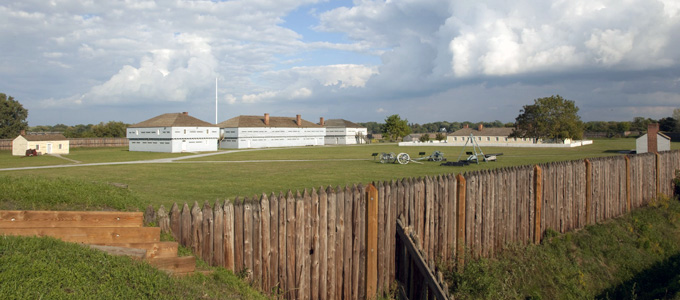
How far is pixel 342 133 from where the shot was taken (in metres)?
112

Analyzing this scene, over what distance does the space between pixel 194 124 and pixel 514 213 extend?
62.7 metres

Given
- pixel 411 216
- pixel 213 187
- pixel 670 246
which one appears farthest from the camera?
pixel 213 187

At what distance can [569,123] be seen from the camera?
73812mm

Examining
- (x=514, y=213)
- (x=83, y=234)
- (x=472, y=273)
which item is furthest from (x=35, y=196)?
(x=514, y=213)

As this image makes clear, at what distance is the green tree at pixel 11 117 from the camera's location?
287ft

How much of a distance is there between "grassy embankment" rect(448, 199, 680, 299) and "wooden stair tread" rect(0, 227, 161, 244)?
4478 mm

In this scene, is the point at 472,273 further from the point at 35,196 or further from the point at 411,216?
the point at 35,196

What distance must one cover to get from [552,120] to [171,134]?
59.3 meters

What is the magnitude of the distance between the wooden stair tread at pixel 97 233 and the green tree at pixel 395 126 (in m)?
111

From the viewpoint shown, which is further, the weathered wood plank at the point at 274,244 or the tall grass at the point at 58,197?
the tall grass at the point at 58,197

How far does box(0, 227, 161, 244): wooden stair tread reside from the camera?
502cm

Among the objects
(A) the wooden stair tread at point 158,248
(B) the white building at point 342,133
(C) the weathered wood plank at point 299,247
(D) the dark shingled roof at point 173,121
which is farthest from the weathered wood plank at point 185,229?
(B) the white building at point 342,133

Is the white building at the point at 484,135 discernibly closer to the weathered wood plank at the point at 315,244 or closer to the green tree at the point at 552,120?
Answer: the green tree at the point at 552,120

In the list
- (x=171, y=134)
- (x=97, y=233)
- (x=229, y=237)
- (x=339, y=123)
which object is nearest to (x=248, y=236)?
(x=229, y=237)
